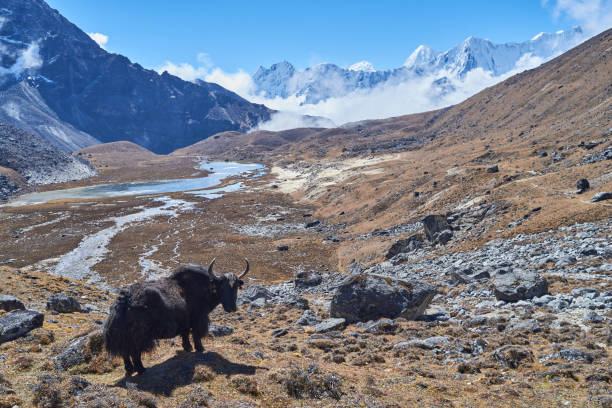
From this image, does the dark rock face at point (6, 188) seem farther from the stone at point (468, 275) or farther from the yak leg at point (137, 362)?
the stone at point (468, 275)

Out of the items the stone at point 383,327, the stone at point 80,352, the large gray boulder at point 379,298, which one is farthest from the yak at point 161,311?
the large gray boulder at point 379,298

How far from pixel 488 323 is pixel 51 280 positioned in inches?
1048

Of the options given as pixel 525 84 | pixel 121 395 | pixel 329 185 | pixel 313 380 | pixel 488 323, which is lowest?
pixel 488 323

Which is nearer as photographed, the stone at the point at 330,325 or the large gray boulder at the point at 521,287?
the large gray boulder at the point at 521,287

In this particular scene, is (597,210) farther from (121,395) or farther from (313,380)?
(121,395)

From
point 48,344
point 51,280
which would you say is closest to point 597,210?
point 48,344

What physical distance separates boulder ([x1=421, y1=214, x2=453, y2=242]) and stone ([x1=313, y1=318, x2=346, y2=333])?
20200mm

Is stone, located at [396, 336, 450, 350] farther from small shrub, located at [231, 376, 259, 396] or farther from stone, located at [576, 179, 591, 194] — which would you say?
stone, located at [576, 179, 591, 194]

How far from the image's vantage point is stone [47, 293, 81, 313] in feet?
55.3

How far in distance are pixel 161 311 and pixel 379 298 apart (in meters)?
10.3

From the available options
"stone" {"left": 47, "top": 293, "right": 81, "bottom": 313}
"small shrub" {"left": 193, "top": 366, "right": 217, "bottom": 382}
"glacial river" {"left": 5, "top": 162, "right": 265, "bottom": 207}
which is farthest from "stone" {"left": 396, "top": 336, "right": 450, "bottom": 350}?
"glacial river" {"left": 5, "top": 162, "right": 265, "bottom": 207}

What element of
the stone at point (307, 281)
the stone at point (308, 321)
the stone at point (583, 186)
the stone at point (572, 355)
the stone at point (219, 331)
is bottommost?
the stone at point (307, 281)

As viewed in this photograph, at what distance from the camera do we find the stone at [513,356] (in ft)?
33.3

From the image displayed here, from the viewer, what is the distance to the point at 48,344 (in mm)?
10930
